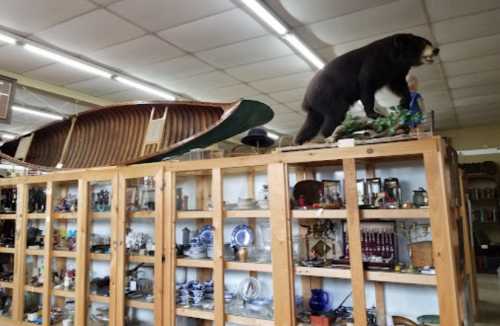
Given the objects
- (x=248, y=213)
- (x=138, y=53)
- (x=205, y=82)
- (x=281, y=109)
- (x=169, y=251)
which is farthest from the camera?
(x=281, y=109)

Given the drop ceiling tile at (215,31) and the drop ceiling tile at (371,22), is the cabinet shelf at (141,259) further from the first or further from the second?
the drop ceiling tile at (371,22)

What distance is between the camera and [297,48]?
4398mm

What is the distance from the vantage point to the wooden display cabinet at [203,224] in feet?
6.04

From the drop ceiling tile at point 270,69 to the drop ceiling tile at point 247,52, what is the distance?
15 centimetres

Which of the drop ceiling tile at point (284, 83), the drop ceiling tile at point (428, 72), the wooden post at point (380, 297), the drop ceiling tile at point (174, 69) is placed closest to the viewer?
the wooden post at point (380, 297)

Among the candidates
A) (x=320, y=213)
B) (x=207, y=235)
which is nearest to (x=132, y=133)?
(x=207, y=235)

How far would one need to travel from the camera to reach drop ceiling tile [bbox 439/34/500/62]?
4.32 meters

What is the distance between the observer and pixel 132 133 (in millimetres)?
3262

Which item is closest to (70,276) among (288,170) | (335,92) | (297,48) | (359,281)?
(288,170)

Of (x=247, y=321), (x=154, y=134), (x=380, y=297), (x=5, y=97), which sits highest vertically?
(x=5, y=97)

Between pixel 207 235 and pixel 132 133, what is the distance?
125 centimetres

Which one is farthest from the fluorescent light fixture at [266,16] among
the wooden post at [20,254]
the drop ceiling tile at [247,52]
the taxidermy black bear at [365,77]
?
the wooden post at [20,254]

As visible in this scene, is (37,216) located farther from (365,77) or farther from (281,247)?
(365,77)

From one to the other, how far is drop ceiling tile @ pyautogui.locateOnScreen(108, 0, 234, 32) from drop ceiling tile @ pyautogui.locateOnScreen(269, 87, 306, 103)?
8.98 feet
